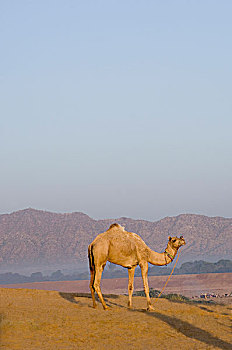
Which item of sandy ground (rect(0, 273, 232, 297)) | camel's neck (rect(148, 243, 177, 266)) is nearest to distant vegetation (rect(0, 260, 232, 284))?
sandy ground (rect(0, 273, 232, 297))

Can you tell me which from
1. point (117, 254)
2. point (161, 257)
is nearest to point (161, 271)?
point (161, 257)

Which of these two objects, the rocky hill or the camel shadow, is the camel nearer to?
the camel shadow

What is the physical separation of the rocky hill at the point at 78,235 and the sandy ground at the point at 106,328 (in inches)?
4857

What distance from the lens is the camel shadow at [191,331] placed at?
537 inches

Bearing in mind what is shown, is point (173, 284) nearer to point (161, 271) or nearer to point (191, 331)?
point (161, 271)

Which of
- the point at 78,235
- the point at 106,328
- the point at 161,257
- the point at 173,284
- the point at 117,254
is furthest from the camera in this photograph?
the point at 78,235

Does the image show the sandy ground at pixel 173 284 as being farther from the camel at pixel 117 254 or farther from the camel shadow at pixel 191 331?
the camel shadow at pixel 191 331

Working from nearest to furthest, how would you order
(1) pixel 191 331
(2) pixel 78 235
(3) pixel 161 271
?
(1) pixel 191 331, (3) pixel 161 271, (2) pixel 78 235

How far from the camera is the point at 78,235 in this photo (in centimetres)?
15700

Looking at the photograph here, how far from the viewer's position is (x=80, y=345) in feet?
42.2

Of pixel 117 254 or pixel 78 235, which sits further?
pixel 78 235

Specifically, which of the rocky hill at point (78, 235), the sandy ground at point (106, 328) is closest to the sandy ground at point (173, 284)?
the sandy ground at point (106, 328)

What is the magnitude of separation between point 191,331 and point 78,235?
143360 mm

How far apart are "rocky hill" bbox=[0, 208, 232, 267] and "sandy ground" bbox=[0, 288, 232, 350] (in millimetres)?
123366
